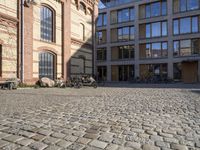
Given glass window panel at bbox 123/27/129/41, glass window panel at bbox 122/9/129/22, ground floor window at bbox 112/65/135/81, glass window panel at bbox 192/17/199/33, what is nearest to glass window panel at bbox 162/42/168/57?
glass window panel at bbox 192/17/199/33

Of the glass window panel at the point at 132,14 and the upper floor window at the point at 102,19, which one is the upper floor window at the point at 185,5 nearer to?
the glass window panel at the point at 132,14

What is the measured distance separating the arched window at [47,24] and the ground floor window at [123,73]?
19.4 m

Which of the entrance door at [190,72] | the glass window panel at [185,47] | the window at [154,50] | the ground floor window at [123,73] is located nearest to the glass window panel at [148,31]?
the window at [154,50]

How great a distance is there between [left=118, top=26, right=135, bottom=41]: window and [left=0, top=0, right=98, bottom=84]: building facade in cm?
1267

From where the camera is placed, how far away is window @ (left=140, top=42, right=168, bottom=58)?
1286 inches

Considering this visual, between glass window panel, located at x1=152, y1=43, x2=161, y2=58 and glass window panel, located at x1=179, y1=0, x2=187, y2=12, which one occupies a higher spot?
glass window panel, located at x1=179, y1=0, x2=187, y2=12

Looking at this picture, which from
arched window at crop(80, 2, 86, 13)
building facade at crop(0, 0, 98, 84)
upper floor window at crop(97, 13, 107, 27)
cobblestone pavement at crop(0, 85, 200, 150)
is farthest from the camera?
upper floor window at crop(97, 13, 107, 27)

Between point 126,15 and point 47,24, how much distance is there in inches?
841

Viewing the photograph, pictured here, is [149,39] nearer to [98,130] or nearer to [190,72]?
[190,72]

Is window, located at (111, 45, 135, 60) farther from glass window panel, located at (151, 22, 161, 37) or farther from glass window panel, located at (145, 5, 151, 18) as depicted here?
glass window panel, located at (145, 5, 151, 18)

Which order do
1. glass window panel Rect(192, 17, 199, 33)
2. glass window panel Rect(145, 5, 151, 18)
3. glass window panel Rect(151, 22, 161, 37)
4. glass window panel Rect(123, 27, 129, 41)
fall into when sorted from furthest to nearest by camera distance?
glass window panel Rect(123, 27, 129, 41), glass window panel Rect(145, 5, 151, 18), glass window panel Rect(151, 22, 161, 37), glass window panel Rect(192, 17, 199, 33)

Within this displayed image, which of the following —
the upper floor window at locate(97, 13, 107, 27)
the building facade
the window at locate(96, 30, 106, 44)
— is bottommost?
the building facade

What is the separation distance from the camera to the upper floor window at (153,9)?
3307 centimetres

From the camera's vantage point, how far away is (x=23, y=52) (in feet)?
50.0
